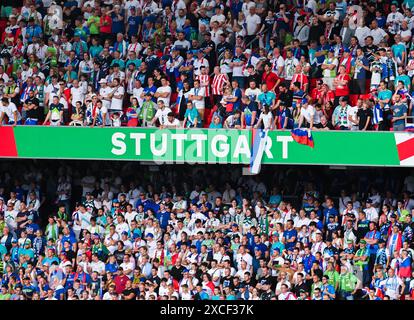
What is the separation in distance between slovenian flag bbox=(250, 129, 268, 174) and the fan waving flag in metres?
0.57

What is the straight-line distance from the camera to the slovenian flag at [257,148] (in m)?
25.3

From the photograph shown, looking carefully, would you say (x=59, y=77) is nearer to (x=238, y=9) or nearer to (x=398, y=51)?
(x=238, y=9)

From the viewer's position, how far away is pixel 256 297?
24125 millimetres

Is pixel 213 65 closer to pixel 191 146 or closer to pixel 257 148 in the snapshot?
pixel 191 146

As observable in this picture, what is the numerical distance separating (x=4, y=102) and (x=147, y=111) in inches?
120

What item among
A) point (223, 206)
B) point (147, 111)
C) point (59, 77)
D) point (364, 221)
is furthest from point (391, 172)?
point (59, 77)

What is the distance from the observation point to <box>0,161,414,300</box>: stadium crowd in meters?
24.4

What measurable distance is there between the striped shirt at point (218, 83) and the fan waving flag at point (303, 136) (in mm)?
2035

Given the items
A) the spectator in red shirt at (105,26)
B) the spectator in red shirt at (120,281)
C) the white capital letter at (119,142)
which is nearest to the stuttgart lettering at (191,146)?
the white capital letter at (119,142)

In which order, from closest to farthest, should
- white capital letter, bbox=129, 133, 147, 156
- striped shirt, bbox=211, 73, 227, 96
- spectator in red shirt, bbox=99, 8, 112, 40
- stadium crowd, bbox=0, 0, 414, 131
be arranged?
stadium crowd, bbox=0, 0, 414, 131
white capital letter, bbox=129, 133, 147, 156
striped shirt, bbox=211, 73, 227, 96
spectator in red shirt, bbox=99, 8, 112, 40

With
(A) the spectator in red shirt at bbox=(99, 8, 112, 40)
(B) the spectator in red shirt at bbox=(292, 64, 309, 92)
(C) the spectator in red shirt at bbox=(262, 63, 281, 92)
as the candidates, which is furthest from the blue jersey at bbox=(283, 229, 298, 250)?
(A) the spectator in red shirt at bbox=(99, 8, 112, 40)

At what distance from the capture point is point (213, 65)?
2725cm

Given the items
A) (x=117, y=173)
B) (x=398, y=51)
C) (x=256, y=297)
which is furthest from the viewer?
(x=117, y=173)

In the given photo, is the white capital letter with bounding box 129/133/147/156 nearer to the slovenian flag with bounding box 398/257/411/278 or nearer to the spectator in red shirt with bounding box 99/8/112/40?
the spectator in red shirt with bounding box 99/8/112/40
